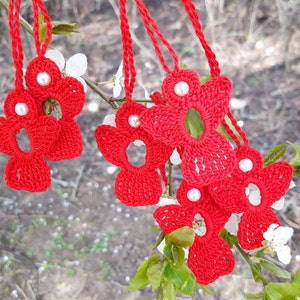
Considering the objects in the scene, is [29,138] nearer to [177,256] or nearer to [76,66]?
[76,66]

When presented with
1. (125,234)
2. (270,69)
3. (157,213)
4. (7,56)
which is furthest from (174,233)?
(7,56)

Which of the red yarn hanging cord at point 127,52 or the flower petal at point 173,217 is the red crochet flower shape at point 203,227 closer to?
the flower petal at point 173,217

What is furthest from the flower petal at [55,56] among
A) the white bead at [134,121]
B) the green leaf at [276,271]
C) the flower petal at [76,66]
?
the green leaf at [276,271]

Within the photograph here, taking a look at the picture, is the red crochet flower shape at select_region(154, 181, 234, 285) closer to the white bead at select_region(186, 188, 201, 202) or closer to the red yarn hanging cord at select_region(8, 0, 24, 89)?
the white bead at select_region(186, 188, 201, 202)

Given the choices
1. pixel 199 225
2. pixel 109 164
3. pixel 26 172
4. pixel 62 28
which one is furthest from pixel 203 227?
pixel 109 164

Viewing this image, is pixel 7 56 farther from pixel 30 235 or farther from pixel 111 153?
pixel 111 153

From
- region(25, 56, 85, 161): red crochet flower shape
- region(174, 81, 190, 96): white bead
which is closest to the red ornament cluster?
region(25, 56, 85, 161): red crochet flower shape
